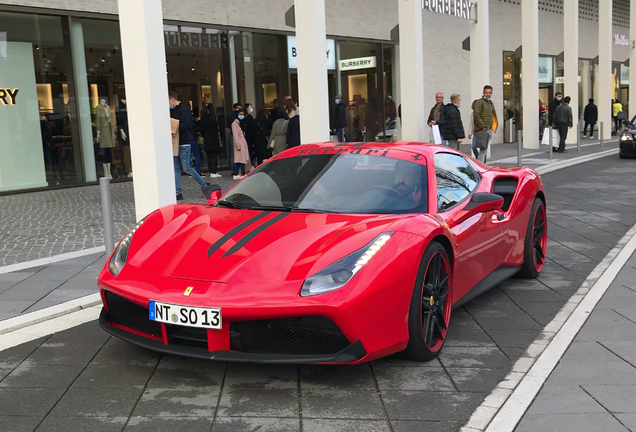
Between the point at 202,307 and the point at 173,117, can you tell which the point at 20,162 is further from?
the point at 202,307

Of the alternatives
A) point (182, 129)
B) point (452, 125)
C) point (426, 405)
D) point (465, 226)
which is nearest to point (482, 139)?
point (452, 125)

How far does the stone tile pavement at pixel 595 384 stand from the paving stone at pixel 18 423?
2.31 m

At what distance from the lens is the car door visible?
4.67 metres

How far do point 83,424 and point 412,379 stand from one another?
5.79 ft

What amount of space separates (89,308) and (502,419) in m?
3.45

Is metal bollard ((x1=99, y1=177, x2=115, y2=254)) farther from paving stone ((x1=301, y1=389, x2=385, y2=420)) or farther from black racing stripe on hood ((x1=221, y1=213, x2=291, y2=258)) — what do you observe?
paving stone ((x1=301, y1=389, x2=385, y2=420))

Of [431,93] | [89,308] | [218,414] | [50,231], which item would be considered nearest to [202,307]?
[218,414]

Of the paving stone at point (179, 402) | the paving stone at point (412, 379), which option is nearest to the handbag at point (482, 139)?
the paving stone at point (412, 379)

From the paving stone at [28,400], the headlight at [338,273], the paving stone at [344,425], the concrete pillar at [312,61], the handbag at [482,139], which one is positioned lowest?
the paving stone at [344,425]

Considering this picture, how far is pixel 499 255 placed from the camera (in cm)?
543

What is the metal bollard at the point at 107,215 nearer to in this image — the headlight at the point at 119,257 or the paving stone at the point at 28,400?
the headlight at the point at 119,257

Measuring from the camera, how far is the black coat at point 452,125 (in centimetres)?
1553

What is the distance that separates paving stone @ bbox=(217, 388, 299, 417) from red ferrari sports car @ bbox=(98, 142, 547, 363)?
0.77ft

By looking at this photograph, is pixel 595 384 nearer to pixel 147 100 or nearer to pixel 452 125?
pixel 147 100
